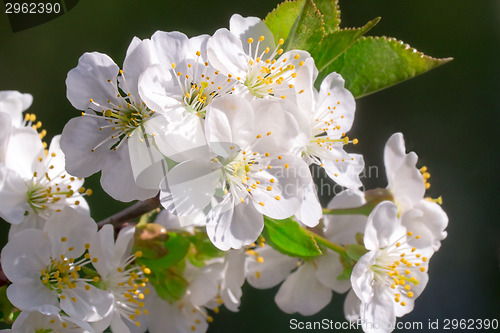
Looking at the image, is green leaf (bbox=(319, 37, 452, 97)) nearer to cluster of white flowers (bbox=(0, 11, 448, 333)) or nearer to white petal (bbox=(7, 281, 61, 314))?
cluster of white flowers (bbox=(0, 11, 448, 333))

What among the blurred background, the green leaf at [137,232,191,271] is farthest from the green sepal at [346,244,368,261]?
the blurred background

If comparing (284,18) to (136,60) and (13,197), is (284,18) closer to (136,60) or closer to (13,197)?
(136,60)

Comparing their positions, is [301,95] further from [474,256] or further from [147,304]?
[474,256]

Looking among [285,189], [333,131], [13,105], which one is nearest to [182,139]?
[285,189]

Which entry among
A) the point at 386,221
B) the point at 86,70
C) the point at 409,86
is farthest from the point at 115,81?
the point at 409,86

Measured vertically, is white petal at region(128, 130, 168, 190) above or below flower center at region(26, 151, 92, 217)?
above

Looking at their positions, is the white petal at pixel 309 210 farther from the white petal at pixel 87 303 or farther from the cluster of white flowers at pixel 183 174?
the white petal at pixel 87 303

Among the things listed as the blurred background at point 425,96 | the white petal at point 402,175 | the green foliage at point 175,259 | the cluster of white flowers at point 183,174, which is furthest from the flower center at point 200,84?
the blurred background at point 425,96
